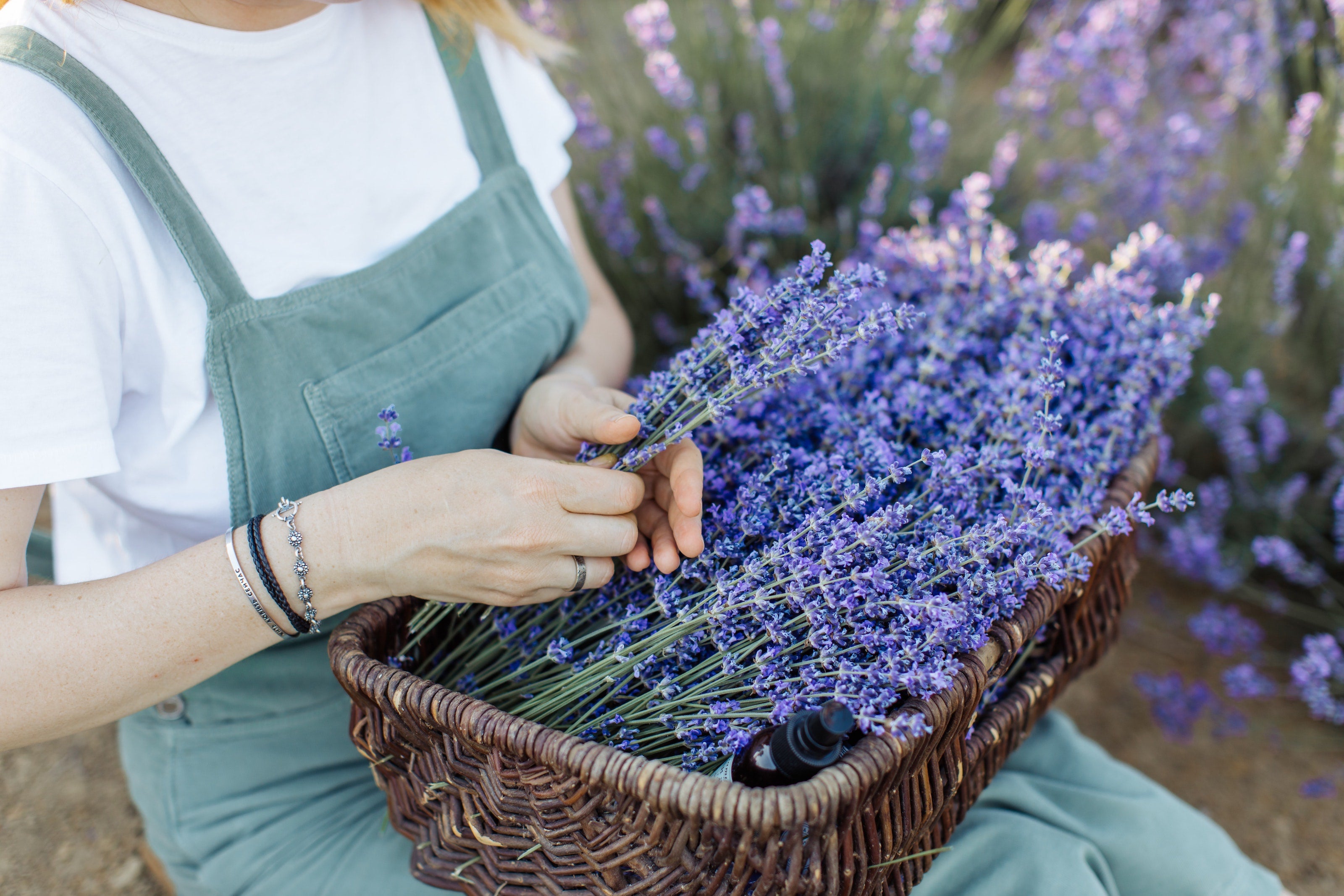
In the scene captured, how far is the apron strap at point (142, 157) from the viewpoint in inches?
36.8

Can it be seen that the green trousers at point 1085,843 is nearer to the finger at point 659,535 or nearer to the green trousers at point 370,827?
the green trousers at point 370,827

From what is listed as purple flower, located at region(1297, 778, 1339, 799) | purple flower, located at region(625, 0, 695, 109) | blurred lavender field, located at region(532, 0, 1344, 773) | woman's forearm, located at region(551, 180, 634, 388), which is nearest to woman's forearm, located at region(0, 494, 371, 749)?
woman's forearm, located at region(551, 180, 634, 388)

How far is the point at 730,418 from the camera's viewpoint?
1154 millimetres

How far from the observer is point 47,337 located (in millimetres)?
916

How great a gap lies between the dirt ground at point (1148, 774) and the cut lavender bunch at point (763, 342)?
1566mm

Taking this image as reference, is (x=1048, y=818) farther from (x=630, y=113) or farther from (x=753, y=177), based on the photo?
(x=630, y=113)

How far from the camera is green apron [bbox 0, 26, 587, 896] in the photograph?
1103 mm

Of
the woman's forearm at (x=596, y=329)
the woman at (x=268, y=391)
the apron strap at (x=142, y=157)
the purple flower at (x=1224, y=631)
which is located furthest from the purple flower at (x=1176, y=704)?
the apron strap at (x=142, y=157)

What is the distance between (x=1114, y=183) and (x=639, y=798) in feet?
7.13

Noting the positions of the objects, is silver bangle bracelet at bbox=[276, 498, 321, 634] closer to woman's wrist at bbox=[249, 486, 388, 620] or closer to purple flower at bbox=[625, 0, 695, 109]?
woman's wrist at bbox=[249, 486, 388, 620]

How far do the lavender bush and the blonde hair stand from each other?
29.7 inches

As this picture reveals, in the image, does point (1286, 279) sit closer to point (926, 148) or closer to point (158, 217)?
point (926, 148)

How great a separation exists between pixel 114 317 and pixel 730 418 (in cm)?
76

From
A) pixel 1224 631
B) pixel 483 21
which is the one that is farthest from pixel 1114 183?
pixel 483 21
